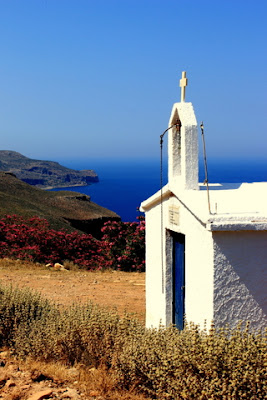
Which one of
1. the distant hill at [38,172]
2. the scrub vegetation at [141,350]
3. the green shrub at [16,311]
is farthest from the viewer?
the distant hill at [38,172]

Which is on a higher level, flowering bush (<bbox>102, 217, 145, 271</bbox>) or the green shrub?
flowering bush (<bbox>102, 217, 145, 271</bbox>)

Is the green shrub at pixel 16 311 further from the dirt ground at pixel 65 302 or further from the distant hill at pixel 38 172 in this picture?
the distant hill at pixel 38 172

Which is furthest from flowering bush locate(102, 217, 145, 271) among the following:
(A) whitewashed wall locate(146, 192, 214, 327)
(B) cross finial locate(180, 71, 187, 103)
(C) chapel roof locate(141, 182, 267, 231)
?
(B) cross finial locate(180, 71, 187, 103)

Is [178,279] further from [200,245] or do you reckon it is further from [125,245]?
[125,245]

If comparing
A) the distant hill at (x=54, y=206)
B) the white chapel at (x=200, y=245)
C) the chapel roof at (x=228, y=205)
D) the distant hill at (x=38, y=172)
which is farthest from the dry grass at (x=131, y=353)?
the distant hill at (x=38, y=172)

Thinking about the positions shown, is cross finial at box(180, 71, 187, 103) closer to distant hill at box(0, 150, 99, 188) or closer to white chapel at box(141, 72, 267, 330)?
white chapel at box(141, 72, 267, 330)

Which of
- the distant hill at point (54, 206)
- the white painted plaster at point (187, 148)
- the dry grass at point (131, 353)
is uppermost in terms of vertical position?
the distant hill at point (54, 206)

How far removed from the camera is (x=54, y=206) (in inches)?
1388

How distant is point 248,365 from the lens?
4.31 m

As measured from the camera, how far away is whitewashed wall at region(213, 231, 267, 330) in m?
5.35

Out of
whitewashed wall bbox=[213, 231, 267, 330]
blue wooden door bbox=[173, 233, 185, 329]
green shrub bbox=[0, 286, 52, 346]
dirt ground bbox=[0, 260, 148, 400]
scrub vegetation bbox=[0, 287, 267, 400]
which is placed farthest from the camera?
green shrub bbox=[0, 286, 52, 346]

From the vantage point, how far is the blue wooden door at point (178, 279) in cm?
676

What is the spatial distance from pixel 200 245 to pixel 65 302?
5004 millimetres

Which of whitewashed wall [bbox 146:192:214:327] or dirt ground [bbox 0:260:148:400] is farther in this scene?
whitewashed wall [bbox 146:192:214:327]
